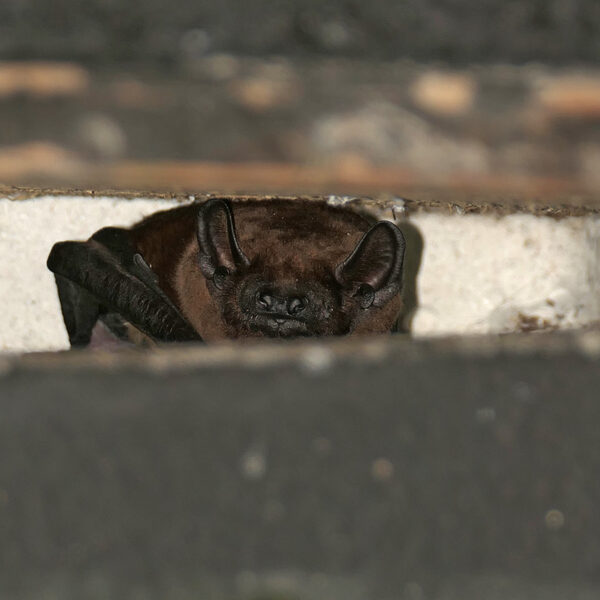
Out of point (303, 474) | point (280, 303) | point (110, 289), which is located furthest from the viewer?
point (110, 289)

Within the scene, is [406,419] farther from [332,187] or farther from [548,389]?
[332,187]

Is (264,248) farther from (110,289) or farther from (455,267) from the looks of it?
(455,267)

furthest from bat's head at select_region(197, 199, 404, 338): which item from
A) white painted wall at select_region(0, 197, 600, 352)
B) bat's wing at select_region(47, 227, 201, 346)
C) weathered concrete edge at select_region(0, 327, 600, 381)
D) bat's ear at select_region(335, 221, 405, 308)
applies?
weathered concrete edge at select_region(0, 327, 600, 381)

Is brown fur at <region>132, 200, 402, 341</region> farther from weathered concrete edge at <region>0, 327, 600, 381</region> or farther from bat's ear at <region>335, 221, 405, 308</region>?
weathered concrete edge at <region>0, 327, 600, 381</region>

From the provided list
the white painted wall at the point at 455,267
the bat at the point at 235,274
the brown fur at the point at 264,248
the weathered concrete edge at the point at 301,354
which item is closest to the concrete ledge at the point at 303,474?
the weathered concrete edge at the point at 301,354

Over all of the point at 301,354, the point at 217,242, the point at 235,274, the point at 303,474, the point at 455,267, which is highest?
the point at 301,354

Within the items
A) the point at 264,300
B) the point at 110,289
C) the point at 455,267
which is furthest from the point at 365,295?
the point at 110,289

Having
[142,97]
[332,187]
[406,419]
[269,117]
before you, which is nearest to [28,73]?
[142,97]
